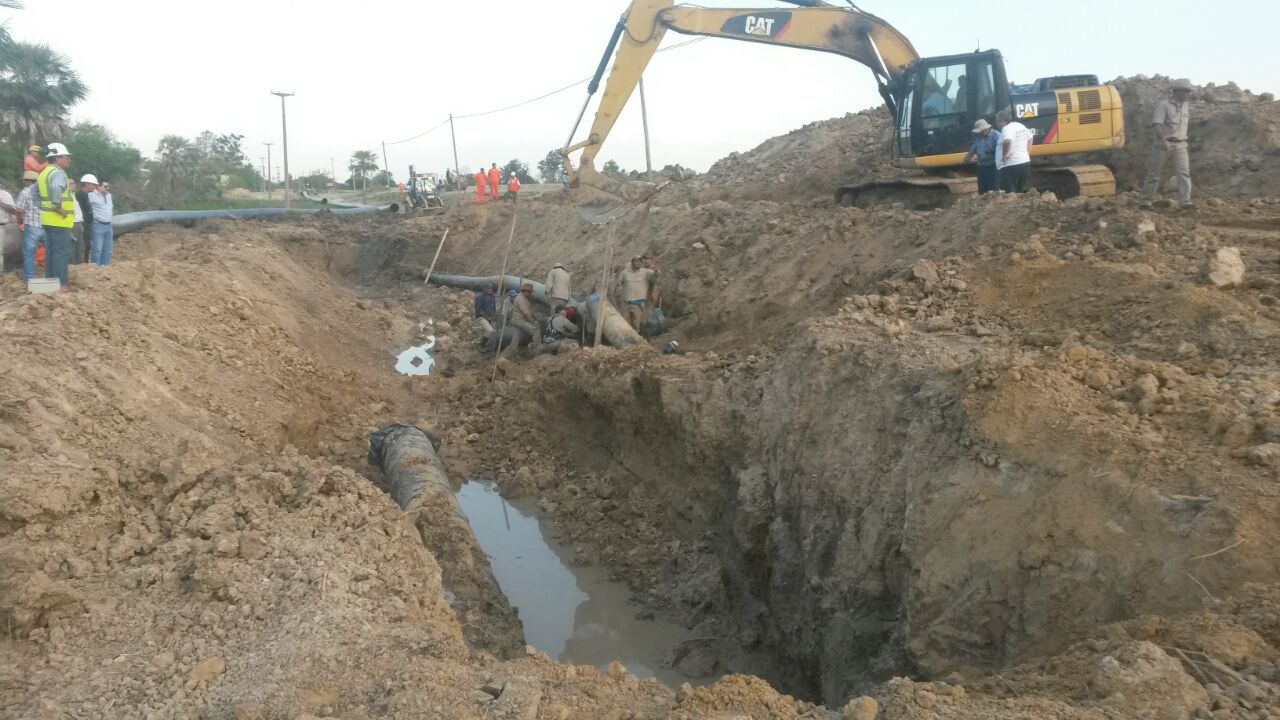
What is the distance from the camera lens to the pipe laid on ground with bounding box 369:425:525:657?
610cm

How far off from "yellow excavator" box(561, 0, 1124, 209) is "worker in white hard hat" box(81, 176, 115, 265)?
284 inches

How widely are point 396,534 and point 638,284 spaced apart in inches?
300

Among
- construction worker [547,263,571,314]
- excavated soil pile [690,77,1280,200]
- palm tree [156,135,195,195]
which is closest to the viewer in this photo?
construction worker [547,263,571,314]

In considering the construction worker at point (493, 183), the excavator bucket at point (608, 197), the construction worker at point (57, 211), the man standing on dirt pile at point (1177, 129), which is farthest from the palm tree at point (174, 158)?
the man standing on dirt pile at point (1177, 129)

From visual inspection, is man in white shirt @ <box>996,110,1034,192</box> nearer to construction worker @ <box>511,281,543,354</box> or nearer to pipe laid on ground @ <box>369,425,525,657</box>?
construction worker @ <box>511,281,543,354</box>

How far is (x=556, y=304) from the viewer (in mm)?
13945

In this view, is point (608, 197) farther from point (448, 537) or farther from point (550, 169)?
point (550, 169)

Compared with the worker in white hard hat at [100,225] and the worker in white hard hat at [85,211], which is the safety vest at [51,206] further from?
the worker in white hard hat at [100,225]

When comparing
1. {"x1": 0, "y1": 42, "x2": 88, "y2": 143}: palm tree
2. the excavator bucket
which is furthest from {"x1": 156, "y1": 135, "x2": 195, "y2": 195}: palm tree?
the excavator bucket

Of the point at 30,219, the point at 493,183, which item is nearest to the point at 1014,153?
the point at 30,219

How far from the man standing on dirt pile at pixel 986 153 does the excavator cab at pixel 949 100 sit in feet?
3.06

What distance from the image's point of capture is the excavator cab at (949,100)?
12.9 meters

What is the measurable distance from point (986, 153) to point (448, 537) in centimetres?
880

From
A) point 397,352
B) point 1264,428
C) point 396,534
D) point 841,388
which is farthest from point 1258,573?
point 397,352
